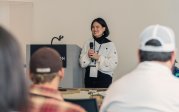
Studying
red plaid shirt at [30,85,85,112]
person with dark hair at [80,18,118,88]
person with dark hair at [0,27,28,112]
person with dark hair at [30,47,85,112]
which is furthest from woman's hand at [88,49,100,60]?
person with dark hair at [0,27,28,112]

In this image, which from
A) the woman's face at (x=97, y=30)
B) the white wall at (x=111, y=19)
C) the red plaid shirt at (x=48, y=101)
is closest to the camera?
the red plaid shirt at (x=48, y=101)

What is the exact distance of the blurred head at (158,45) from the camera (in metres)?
1.78

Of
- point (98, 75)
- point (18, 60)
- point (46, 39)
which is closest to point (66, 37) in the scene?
point (46, 39)

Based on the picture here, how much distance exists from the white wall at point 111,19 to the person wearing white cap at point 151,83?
164 inches

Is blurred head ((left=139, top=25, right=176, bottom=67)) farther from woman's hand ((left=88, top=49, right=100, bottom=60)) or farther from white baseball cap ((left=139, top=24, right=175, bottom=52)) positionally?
woman's hand ((left=88, top=49, right=100, bottom=60))

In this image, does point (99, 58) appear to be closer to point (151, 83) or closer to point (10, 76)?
point (151, 83)

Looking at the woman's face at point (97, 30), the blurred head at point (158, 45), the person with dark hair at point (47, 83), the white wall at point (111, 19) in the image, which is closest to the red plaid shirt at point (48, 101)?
the person with dark hair at point (47, 83)

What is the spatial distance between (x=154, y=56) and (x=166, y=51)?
0.06 meters

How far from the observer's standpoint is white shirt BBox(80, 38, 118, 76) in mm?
4562

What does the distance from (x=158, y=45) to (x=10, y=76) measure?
1.05 metres

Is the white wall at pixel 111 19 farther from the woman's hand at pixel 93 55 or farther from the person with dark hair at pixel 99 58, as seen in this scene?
the woman's hand at pixel 93 55

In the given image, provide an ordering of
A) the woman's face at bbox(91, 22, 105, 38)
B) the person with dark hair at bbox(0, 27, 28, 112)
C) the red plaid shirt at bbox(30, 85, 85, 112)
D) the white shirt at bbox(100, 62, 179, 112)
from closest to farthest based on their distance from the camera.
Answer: the person with dark hair at bbox(0, 27, 28, 112), the red plaid shirt at bbox(30, 85, 85, 112), the white shirt at bbox(100, 62, 179, 112), the woman's face at bbox(91, 22, 105, 38)

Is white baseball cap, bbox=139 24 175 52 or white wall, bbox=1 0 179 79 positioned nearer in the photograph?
white baseball cap, bbox=139 24 175 52

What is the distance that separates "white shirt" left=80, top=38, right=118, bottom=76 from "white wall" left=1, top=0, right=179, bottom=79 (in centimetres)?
151
